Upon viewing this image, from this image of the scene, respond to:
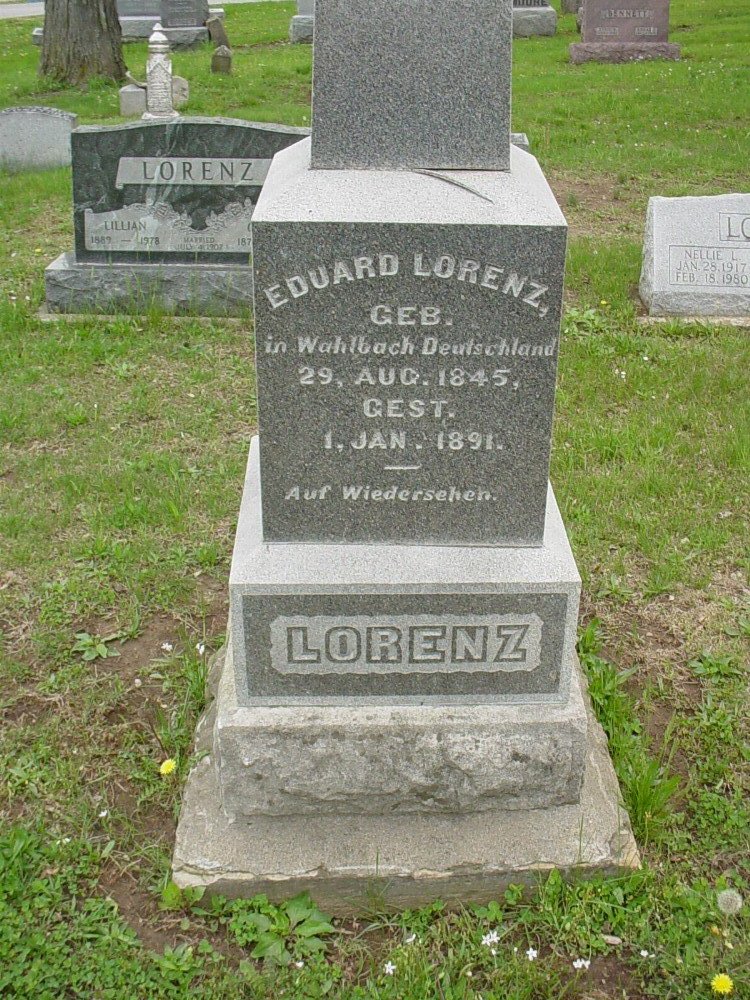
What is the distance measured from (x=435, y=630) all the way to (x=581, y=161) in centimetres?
769

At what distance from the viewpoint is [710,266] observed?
20.7 ft

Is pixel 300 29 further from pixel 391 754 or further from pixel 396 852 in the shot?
pixel 396 852

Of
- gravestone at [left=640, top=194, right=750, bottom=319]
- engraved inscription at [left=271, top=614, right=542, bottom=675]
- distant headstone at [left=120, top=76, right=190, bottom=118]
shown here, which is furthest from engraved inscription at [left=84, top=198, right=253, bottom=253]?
distant headstone at [left=120, top=76, right=190, bottom=118]

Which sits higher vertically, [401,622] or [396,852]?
[401,622]

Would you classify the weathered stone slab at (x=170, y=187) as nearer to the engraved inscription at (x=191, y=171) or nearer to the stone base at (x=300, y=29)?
the engraved inscription at (x=191, y=171)

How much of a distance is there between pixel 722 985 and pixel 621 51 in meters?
14.3

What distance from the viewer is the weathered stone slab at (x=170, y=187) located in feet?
20.4

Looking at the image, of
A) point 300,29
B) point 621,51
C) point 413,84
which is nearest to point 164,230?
point 413,84

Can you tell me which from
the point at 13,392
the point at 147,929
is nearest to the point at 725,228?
the point at 13,392

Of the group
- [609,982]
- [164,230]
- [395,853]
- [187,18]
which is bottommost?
[609,982]

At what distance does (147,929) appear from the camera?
2.65 m

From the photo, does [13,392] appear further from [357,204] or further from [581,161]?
[581,161]

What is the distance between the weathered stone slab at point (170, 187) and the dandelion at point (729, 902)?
4.89 m

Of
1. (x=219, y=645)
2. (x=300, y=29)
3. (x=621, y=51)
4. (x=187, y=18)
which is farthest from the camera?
(x=187, y=18)
